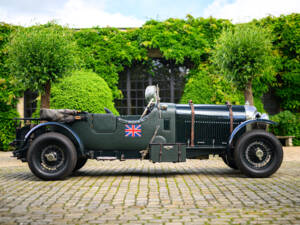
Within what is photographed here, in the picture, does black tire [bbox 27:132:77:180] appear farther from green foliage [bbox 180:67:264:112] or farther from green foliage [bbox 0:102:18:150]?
green foliage [bbox 180:67:264:112]

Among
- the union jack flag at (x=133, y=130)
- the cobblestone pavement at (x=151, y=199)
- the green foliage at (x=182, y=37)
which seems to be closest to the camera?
the cobblestone pavement at (x=151, y=199)

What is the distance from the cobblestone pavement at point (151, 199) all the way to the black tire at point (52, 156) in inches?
6.7

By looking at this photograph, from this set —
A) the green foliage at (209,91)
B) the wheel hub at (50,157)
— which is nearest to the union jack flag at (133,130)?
the wheel hub at (50,157)

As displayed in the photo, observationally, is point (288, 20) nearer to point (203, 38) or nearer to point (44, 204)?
point (203, 38)

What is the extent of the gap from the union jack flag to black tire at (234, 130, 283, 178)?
64.8 inches

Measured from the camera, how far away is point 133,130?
603 cm

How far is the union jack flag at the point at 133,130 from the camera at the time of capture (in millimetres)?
6016

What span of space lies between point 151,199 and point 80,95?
7962 millimetres

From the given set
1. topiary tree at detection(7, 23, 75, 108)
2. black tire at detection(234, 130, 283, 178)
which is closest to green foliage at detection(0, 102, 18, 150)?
topiary tree at detection(7, 23, 75, 108)

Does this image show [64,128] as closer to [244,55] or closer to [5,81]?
[244,55]

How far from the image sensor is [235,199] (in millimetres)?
4223

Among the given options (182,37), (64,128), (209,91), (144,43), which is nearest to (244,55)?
(209,91)

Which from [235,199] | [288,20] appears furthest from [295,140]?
[235,199]

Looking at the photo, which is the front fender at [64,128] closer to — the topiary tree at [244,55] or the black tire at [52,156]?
the black tire at [52,156]
